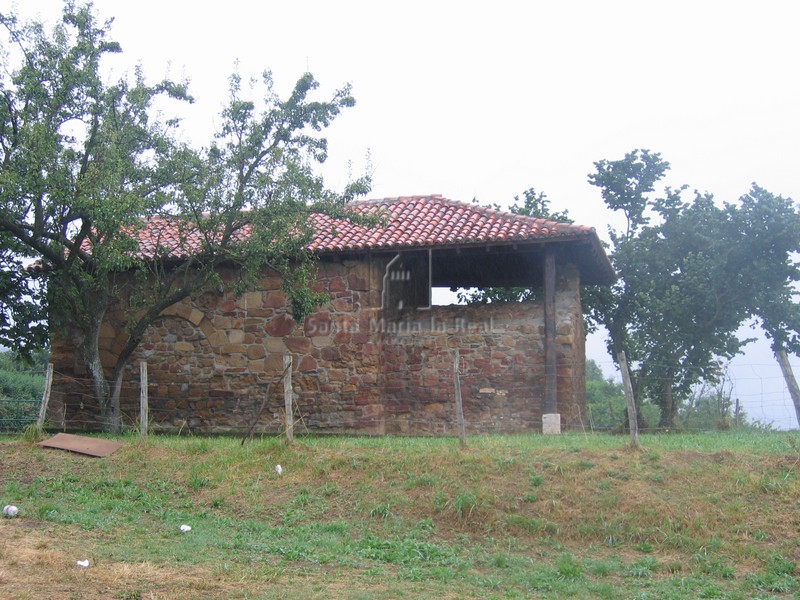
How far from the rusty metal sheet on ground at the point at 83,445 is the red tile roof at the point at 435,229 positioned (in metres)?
5.21

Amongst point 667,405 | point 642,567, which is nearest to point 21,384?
point 667,405

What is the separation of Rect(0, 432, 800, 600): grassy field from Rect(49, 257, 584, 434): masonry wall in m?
3.61

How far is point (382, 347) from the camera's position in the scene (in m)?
15.2

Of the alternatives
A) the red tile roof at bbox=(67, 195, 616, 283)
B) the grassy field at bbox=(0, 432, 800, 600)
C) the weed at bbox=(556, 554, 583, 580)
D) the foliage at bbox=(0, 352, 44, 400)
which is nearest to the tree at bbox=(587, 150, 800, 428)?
the red tile roof at bbox=(67, 195, 616, 283)

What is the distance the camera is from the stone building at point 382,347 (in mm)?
14328

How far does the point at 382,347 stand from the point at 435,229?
2478 mm

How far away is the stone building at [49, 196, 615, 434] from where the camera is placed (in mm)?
14328

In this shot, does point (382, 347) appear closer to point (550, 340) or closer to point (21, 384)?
point (550, 340)

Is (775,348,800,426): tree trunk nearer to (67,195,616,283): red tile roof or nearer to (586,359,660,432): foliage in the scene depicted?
(67,195,616,283): red tile roof

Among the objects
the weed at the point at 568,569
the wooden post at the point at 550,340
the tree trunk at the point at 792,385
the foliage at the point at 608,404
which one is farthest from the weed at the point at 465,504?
the foliage at the point at 608,404

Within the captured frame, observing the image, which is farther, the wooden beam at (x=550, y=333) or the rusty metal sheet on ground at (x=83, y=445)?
the wooden beam at (x=550, y=333)

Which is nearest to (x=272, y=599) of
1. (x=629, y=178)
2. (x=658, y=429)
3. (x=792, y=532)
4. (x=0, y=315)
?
(x=792, y=532)

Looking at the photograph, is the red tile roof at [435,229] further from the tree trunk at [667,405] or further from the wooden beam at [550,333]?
the tree trunk at [667,405]

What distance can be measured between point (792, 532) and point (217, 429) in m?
10.5
